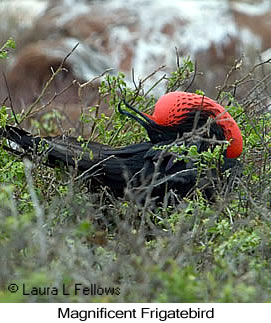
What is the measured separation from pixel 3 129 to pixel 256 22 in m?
10.7

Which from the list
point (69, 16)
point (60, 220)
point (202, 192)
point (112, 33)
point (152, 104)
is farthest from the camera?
point (69, 16)

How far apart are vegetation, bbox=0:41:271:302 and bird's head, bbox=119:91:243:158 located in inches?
6.9

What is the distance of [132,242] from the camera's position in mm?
2348

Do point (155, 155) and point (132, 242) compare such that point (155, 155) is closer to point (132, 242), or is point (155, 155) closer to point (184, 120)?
point (184, 120)

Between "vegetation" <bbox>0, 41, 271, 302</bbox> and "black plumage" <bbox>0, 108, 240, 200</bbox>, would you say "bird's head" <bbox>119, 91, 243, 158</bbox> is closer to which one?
"black plumage" <bbox>0, 108, 240, 200</bbox>

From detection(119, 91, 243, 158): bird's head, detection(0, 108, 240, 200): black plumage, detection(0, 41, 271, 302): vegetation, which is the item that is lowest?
detection(0, 41, 271, 302): vegetation

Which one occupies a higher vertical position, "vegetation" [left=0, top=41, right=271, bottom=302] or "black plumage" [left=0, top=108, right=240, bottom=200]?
"black plumage" [left=0, top=108, right=240, bottom=200]

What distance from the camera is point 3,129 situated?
355cm

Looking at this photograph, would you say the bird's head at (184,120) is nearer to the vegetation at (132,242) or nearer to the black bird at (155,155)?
the black bird at (155,155)

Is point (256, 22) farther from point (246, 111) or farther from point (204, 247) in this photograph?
point (204, 247)

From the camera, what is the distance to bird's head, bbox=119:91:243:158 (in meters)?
3.41

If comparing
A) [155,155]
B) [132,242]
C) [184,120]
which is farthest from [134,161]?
[132,242]

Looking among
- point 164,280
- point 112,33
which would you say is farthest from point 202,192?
point 112,33

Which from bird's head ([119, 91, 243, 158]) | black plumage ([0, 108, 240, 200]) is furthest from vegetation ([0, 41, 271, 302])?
bird's head ([119, 91, 243, 158])
